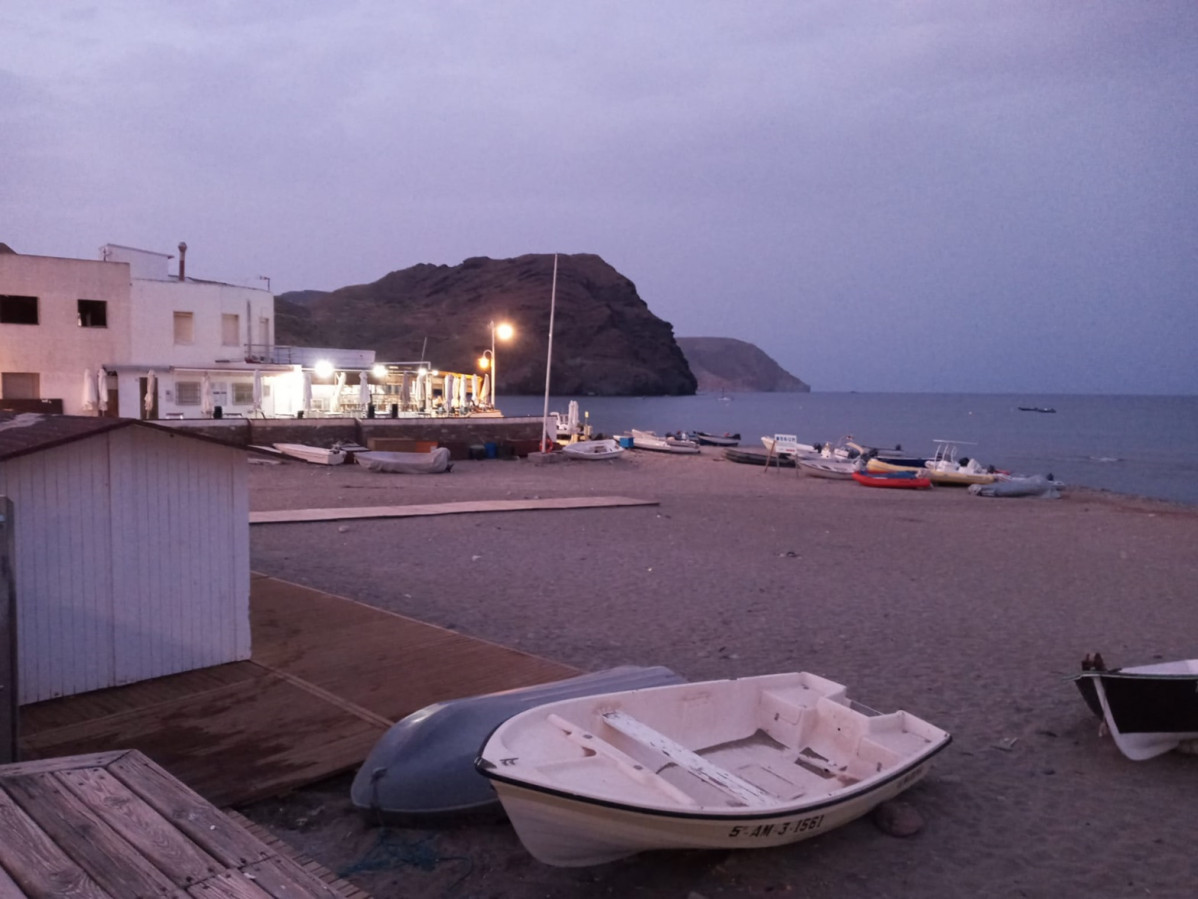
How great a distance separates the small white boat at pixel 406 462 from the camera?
2984 centimetres

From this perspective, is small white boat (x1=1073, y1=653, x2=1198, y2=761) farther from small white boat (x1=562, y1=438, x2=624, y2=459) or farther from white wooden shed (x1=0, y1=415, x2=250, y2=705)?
small white boat (x1=562, y1=438, x2=624, y2=459)

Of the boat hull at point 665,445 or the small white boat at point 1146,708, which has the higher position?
the small white boat at point 1146,708

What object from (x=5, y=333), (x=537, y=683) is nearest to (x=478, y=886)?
(x=537, y=683)

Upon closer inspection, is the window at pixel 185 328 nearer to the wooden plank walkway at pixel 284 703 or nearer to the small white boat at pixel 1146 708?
the wooden plank walkway at pixel 284 703

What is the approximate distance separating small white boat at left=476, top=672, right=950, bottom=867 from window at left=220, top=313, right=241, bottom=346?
117 ft

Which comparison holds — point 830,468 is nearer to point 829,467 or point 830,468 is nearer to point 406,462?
point 829,467

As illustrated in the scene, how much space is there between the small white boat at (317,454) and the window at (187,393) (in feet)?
20.6

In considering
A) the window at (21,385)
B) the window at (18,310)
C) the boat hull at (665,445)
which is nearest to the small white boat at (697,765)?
the window at (21,385)

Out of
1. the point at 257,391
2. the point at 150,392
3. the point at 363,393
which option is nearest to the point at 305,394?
the point at 257,391

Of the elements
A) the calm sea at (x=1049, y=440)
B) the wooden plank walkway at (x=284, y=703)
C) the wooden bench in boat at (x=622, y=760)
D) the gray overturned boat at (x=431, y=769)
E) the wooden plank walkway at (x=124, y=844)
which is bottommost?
the calm sea at (x=1049, y=440)

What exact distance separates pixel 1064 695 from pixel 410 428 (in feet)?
95.3

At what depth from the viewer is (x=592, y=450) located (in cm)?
3766

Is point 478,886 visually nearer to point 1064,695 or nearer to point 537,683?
point 537,683

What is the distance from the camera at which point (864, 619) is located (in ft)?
39.5
